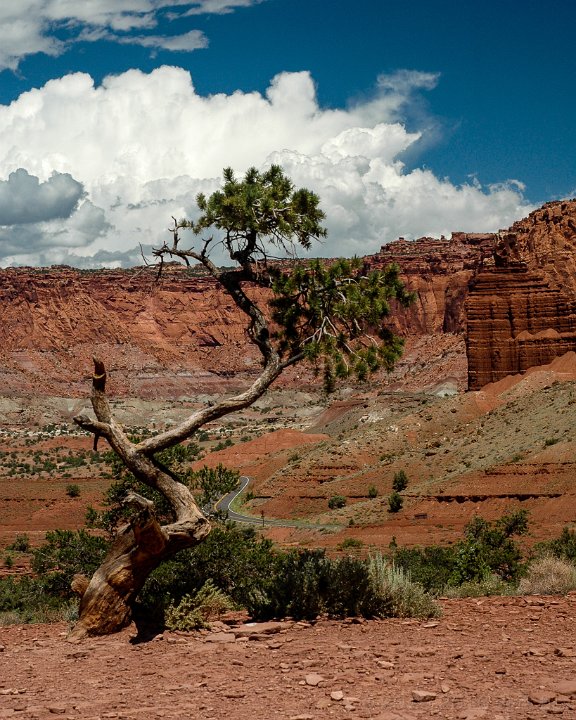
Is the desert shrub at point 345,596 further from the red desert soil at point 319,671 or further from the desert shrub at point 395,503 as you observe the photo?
the desert shrub at point 395,503

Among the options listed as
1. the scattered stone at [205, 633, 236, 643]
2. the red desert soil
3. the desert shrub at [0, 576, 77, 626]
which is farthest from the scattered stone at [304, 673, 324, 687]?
the desert shrub at [0, 576, 77, 626]

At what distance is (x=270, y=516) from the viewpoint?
47531 millimetres

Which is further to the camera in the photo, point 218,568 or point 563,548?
point 563,548

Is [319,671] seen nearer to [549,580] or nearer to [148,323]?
[549,580]

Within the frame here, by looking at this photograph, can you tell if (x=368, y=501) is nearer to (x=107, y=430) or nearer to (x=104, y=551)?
(x=104, y=551)

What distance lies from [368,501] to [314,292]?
31.9 metres

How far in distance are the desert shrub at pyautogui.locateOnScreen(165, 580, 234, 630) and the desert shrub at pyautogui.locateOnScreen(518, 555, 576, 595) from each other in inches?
164

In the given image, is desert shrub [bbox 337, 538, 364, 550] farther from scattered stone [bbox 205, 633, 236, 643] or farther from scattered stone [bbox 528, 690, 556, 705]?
scattered stone [bbox 528, 690, 556, 705]

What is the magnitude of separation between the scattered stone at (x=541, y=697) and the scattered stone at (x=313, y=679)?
71.7 inches

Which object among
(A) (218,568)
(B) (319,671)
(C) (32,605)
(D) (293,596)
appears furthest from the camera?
(C) (32,605)

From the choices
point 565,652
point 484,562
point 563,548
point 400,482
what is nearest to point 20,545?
point 400,482

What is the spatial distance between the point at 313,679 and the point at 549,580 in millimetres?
5284

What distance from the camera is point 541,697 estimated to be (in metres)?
6.55

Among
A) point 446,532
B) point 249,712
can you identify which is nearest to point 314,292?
point 249,712
